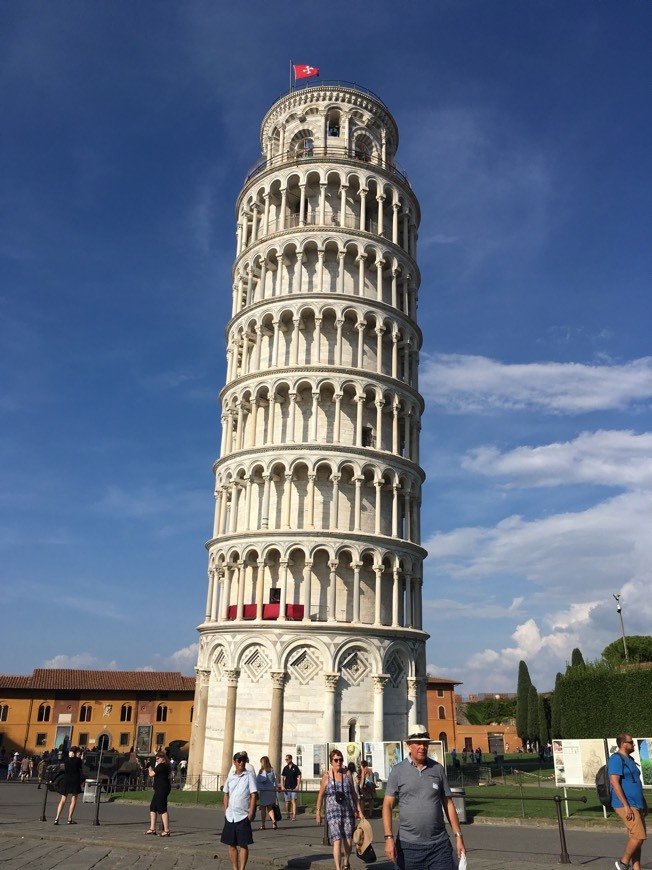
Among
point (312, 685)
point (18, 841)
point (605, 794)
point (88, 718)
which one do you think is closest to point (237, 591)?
point (312, 685)

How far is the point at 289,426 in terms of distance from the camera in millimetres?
41250

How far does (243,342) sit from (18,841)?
32.7 m

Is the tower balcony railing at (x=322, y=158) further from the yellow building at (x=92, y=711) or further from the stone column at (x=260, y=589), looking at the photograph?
the yellow building at (x=92, y=711)

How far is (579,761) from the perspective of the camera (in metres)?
20.8

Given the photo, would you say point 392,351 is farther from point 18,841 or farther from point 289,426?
point 18,841

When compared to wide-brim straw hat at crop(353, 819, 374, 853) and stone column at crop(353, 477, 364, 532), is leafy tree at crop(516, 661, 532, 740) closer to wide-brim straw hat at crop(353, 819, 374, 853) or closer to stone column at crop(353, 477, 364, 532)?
stone column at crop(353, 477, 364, 532)

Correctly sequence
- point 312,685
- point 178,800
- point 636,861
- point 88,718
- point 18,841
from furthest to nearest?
point 88,718 < point 312,685 < point 178,800 < point 18,841 < point 636,861

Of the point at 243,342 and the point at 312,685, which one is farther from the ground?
the point at 243,342

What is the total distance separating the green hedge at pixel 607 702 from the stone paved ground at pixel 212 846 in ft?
79.2

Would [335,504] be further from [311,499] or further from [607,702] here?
[607,702]

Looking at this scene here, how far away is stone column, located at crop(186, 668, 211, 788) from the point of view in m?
38.5

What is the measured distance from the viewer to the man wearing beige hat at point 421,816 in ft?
25.3

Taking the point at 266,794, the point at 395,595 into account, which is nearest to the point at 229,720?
the point at 395,595

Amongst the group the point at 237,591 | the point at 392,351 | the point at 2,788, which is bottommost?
the point at 2,788
